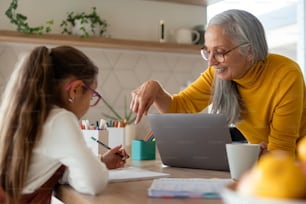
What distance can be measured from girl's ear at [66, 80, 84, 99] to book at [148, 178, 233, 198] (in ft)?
0.74

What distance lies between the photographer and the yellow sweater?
929 millimetres

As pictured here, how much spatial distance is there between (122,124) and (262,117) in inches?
25.1

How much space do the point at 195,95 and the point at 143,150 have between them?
9.5 inches

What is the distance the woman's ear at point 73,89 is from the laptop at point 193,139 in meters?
0.22

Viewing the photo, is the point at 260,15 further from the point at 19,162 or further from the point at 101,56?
the point at 19,162

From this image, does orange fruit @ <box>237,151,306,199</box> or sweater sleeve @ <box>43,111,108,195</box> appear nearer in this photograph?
orange fruit @ <box>237,151,306,199</box>

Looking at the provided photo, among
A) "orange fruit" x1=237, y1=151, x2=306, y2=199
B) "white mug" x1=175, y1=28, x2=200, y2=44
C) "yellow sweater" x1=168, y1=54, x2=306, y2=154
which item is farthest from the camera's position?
"white mug" x1=175, y1=28, x2=200, y2=44

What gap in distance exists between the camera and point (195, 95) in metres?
1.21

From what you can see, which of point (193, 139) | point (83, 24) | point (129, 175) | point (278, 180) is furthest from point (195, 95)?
point (278, 180)

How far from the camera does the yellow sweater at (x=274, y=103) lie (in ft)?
3.05

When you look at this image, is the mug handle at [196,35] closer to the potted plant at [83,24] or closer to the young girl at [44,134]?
the potted plant at [83,24]

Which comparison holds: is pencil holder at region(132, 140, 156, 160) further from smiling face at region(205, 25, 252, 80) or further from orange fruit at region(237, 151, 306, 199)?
orange fruit at region(237, 151, 306, 199)

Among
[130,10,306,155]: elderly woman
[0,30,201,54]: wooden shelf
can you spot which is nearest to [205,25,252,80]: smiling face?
[130,10,306,155]: elderly woman

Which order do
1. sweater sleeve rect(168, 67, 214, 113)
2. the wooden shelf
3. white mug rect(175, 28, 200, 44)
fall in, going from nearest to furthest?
1. sweater sleeve rect(168, 67, 214, 113)
2. the wooden shelf
3. white mug rect(175, 28, 200, 44)
